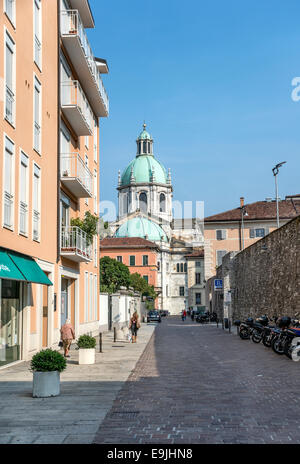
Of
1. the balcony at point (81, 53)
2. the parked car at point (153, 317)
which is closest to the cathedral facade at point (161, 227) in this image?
the parked car at point (153, 317)

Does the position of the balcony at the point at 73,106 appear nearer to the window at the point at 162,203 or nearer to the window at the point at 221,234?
the window at the point at 221,234

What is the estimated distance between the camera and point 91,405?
29.6 ft

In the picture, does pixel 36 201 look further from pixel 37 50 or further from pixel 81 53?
pixel 81 53

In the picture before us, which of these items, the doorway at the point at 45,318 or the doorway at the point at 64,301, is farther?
the doorway at the point at 64,301

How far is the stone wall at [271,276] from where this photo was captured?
73.5 feet

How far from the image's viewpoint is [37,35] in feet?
61.0

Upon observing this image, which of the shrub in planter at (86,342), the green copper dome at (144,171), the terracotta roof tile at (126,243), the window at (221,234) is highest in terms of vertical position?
the green copper dome at (144,171)

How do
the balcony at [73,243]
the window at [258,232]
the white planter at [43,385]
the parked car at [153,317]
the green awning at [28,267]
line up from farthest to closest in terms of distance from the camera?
the window at [258,232], the parked car at [153,317], the balcony at [73,243], the green awning at [28,267], the white planter at [43,385]

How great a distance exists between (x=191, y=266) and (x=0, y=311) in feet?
352

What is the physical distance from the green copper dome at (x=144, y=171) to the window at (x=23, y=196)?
134 metres

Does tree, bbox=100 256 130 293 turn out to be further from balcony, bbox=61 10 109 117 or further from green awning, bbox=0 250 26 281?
green awning, bbox=0 250 26 281

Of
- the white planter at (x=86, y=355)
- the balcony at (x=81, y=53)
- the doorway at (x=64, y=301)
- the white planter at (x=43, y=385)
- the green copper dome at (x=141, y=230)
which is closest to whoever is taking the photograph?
the white planter at (x=43, y=385)
